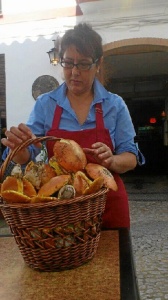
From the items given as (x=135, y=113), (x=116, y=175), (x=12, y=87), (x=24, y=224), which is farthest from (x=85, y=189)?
(x=135, y=113)

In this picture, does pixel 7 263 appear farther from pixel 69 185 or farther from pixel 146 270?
pixel 146 270

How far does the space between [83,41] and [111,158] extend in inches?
21.9

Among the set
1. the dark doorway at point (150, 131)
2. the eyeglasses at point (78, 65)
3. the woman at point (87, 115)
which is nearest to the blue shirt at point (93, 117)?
the woman at point (87, 115)

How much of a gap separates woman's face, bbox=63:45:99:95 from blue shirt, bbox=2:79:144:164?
8 cm

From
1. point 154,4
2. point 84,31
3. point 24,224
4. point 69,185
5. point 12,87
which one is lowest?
point 12,87

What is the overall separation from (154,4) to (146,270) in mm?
5330

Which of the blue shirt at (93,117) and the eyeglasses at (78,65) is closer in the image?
the eyeglasses at (78,65)

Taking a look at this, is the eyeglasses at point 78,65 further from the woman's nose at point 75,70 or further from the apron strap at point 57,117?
the apron strap at point 57,117

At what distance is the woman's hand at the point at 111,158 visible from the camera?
4.55 ft

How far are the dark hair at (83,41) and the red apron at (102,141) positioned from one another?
28 cm

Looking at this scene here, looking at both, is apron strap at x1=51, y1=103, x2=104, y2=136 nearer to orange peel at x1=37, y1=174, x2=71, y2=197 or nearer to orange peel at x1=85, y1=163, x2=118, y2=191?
orange peel at x1=85, y1=163, x2=118, y2=191

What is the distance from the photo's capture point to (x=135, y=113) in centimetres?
1545

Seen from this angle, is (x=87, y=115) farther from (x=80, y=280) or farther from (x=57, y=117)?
(x=80, y=280)

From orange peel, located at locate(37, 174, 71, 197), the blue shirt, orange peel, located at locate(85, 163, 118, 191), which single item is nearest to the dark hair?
the blue shirt
